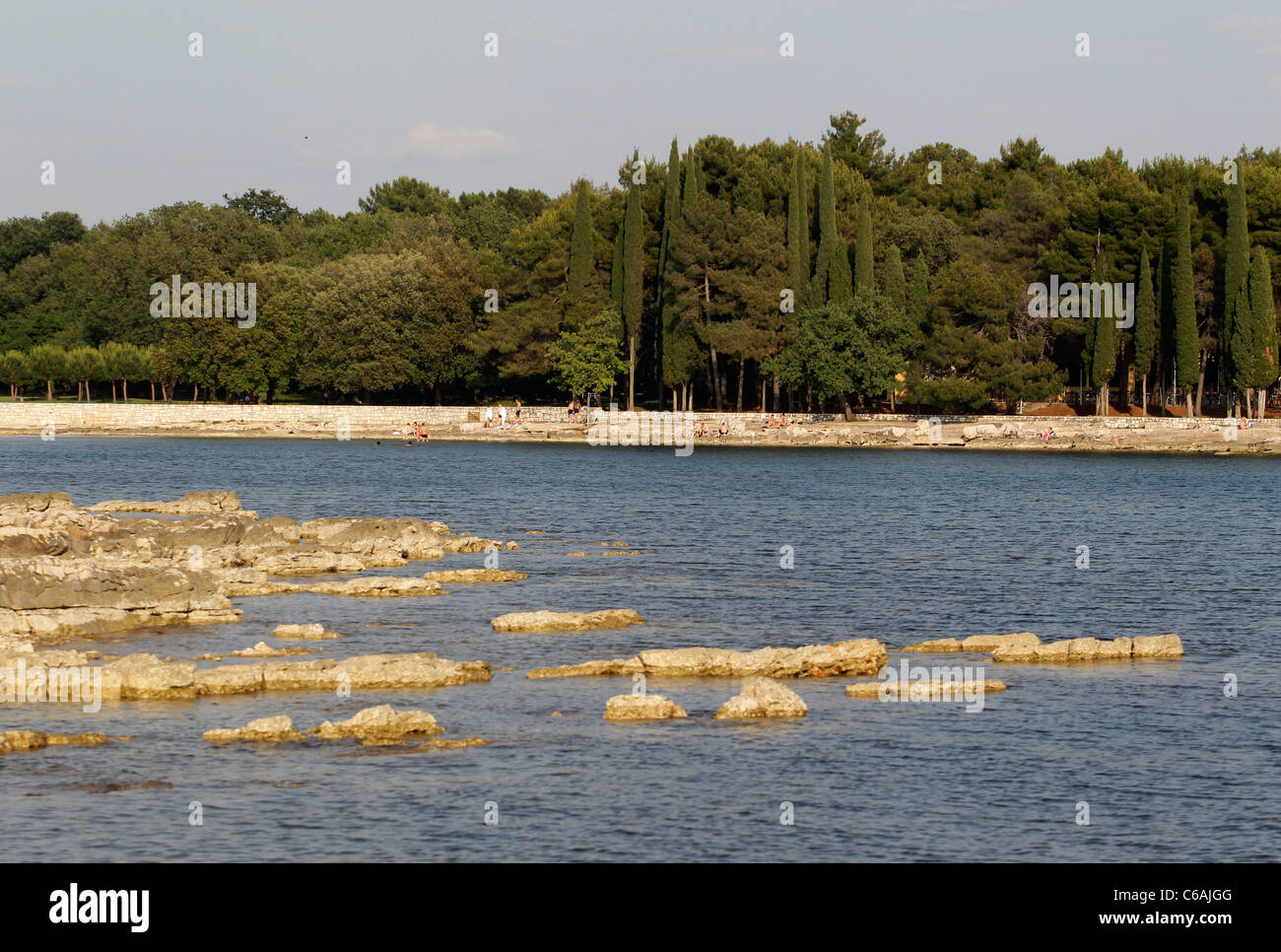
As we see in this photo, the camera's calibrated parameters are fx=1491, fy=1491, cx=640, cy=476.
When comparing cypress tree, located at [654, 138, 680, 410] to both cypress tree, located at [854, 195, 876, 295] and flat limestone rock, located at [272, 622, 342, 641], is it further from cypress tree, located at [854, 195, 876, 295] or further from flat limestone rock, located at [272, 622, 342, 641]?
flat limestone rock, located at [272, 622, 342, 641]

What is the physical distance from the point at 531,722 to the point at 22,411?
96069mm

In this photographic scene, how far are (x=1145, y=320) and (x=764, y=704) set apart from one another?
7155cm

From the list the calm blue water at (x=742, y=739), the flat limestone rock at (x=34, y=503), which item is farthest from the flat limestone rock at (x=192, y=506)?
the calm blue water at (x=742, y=739)

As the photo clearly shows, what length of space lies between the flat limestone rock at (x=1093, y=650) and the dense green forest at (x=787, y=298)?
61141mm

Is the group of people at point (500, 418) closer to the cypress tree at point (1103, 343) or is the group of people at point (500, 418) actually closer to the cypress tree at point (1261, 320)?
the cypress tree at point (1103, 343)

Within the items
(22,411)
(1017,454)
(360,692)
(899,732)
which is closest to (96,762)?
(360,692)

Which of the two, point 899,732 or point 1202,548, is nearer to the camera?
point 899,732

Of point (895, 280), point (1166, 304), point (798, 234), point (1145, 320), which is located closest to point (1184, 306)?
point (1145, 320)

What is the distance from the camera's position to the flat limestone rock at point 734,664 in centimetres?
2142

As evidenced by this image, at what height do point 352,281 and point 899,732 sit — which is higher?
point 352,281

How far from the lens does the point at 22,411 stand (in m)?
Result: 105
